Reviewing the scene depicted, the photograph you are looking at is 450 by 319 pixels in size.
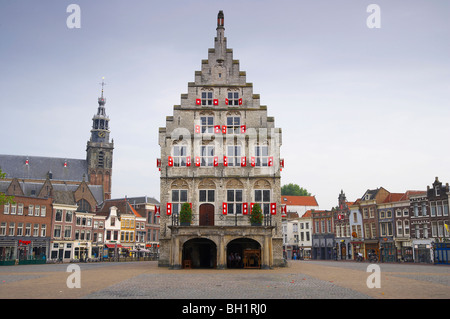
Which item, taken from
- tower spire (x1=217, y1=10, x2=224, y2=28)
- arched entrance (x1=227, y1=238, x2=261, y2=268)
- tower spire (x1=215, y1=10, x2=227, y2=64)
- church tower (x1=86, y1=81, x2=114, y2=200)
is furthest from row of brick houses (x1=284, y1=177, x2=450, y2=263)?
church tower (x1=86, y1=81, x2=114, y2=200)

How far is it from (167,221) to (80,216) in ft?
127

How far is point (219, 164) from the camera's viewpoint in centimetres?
3869

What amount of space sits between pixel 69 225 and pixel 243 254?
4072 centimetres

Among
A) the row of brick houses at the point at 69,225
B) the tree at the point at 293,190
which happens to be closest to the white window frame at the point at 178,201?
the row of brick houses at the point at 69,225

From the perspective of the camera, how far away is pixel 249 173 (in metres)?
38.4

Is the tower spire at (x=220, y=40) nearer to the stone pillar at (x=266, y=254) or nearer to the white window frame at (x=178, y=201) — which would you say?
the white window frame at (x=178, y=201)

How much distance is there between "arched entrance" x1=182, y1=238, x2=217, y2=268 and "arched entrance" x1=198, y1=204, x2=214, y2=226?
1473mm

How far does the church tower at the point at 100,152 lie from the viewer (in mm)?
110312

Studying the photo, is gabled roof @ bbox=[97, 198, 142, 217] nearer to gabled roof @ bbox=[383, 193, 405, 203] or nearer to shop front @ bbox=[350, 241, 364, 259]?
shop front @ bbox=[350, 241, 364, 259]

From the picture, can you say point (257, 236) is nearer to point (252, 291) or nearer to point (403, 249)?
point (252, 291)

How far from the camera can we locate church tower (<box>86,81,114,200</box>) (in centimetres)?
11031

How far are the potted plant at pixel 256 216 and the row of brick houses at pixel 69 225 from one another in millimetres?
30771

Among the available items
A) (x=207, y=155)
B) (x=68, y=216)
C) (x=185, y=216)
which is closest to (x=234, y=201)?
(x=207, y=155)

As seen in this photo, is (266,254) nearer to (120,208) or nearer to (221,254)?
(221,254)
